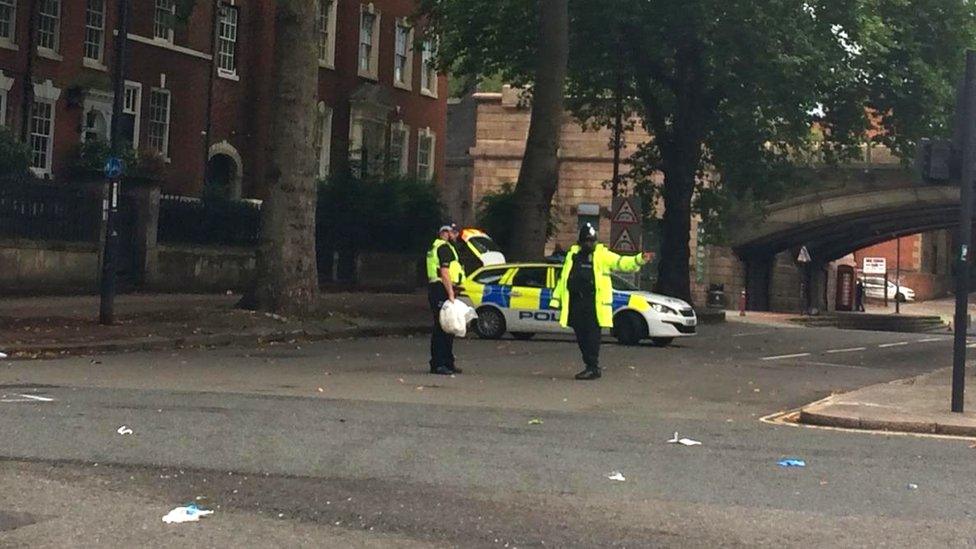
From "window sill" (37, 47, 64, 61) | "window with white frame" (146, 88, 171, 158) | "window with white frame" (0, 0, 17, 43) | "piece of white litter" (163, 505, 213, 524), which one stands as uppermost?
"window with white frame" (0, 0, 17, 43)

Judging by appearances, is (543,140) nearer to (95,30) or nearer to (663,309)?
(663,309)

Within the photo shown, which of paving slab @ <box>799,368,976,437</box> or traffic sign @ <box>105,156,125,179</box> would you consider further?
traffic sign @ <box>105,156,125,179</box>

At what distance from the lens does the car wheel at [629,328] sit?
2278cm

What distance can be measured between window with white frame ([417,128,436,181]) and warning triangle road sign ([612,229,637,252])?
58.2ft

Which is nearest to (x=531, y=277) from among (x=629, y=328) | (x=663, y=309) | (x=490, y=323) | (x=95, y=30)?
(x=490, y=323)

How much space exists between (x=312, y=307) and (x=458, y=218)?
39.1 metres

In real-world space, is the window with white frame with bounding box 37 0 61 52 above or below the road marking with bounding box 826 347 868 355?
above

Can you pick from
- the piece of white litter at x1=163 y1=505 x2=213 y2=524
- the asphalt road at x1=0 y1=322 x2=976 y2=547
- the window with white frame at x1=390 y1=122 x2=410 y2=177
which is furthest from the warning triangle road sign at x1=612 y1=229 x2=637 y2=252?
the piece of white litter at x1=163 y1=505 x2=213 y2=524

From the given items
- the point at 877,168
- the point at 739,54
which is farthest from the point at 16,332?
the point at 877,168

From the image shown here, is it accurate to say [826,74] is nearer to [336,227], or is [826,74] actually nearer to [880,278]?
[336,227]

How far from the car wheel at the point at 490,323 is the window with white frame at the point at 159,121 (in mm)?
14324

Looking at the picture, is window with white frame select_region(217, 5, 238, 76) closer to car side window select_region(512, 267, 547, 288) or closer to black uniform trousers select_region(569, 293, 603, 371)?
car side window select_region(512, 267, 547, 288)

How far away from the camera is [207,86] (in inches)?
1423

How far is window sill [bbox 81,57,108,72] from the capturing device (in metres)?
32.7
